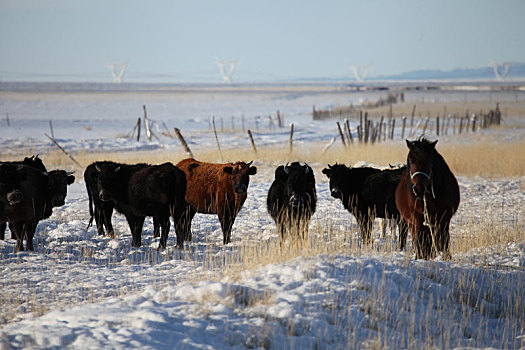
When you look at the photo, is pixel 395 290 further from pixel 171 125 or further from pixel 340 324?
pixel 171 125

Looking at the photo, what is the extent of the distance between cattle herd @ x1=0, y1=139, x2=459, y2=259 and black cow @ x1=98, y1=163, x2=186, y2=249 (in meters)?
0.02

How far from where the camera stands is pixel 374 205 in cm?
872

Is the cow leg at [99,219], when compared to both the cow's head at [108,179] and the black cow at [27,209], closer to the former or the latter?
the cow's head at [108,179]

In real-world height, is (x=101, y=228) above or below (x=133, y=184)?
below

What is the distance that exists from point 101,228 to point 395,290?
5.94m

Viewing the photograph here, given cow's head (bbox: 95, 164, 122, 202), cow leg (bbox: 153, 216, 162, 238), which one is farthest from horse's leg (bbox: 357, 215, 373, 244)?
cow's head (bbox: 95, 164, 122, 202)

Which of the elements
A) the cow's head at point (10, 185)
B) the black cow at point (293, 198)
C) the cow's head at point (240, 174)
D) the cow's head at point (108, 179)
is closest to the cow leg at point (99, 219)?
the cow's head at point (108, 179)

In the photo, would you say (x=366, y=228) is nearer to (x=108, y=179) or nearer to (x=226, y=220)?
(x=226, y=220)

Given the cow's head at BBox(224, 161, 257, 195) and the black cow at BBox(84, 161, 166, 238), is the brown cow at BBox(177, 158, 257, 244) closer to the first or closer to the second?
the cow's head at BBox(224, 161, 257, 195)

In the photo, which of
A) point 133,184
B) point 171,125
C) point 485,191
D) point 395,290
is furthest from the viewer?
point 171,125

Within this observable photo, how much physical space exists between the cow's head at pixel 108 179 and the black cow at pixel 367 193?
3.69m

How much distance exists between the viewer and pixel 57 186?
9445 mm

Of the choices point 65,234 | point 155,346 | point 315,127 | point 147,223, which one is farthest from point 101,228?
point 315,127

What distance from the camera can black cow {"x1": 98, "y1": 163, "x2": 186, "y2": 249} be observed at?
27.9 feet
